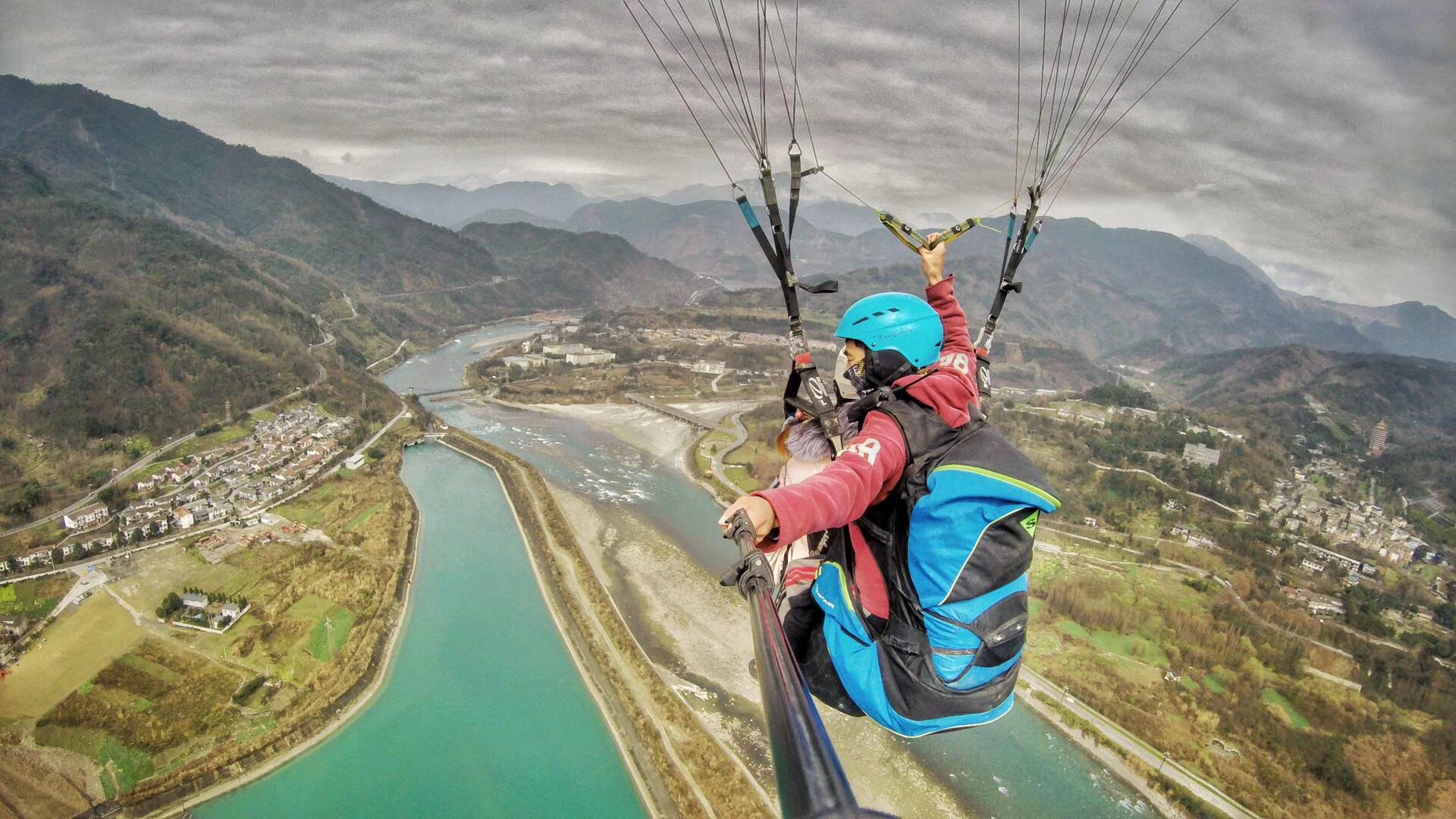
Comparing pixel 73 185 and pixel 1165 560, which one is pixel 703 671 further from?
pixel 73 185

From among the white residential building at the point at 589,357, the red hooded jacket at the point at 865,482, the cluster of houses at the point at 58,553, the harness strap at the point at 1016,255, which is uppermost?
the harness strap at the point at 1016,255

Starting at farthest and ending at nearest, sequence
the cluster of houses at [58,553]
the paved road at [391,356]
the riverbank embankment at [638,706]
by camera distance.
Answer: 1. the paved road at [391,356]
2. the cluster of houses at [58,553]
3. the riverbank embankment at [638,706]

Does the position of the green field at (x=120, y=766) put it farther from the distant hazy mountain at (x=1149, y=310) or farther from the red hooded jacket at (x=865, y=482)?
the distant hazy mountain at (x=1149, y=310)

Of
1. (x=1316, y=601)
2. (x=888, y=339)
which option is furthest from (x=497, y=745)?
(x=1316, y=601)

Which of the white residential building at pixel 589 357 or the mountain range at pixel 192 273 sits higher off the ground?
the mountain range at pixel 192 273

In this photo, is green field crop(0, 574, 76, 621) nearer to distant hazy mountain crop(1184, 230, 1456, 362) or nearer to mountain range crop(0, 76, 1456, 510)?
mountain range crop(0, 76, 1456, 510)

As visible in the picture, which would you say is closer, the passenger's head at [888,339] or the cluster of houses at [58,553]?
the passenger's head at [888,339]

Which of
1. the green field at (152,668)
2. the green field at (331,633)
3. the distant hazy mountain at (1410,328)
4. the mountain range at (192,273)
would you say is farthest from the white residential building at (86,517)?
the distant hazy mountain at (1410,328)

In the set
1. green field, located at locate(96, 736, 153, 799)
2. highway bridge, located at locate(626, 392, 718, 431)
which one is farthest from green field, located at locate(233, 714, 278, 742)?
highway bridge, located at locate(626, 392, 718, 431)
